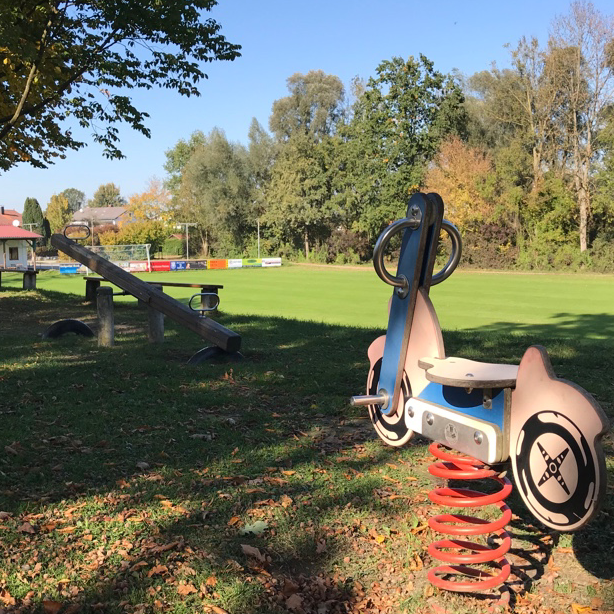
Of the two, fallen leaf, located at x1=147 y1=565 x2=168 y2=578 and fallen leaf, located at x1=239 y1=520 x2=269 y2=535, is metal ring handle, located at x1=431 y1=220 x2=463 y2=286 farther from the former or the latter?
fallen leaf, located at x1=147 y1=565 x2=168 y2=578

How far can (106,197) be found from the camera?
502 feet

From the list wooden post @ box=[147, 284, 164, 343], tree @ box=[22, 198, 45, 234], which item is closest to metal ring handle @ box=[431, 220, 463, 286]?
wooden post @ box=[147, 284, 164, 343]

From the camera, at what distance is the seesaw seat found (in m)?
2.32

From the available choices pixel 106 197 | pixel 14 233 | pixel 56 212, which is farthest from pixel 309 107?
pixel 106 197

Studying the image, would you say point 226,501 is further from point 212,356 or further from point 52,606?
point 212,356

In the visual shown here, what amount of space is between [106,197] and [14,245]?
331ft

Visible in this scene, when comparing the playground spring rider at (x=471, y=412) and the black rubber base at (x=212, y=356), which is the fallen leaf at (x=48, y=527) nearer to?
the playground spring rider at (x=471, y=412)

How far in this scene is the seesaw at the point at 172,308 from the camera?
8.28 m

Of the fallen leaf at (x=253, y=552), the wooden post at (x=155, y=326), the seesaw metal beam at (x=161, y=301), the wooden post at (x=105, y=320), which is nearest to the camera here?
the fallen leaf at (x=253, y=552)

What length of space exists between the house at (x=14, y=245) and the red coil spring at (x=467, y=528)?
55231 mm

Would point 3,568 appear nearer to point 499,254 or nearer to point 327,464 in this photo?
point 327,464

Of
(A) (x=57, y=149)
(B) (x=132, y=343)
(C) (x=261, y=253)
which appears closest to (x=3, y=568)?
(B) (x=132, y=343)

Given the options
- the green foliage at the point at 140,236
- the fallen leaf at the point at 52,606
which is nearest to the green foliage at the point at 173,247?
the green foliage at the point at 140,236

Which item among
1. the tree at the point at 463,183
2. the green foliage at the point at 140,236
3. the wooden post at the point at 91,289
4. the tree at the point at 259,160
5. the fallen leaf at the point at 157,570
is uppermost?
the tree at the point at 259,160
